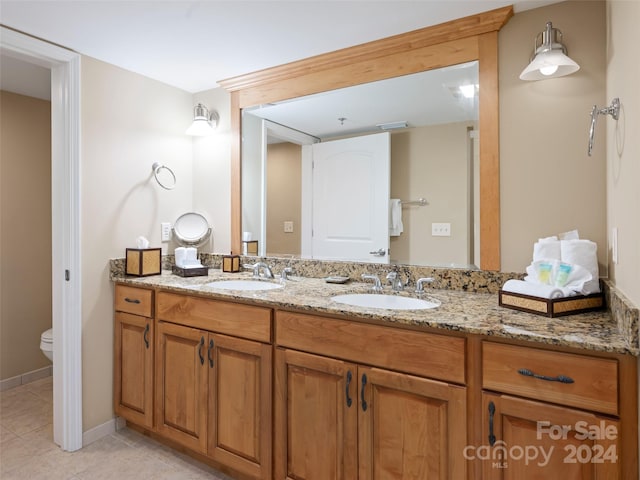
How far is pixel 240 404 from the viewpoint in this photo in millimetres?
1739

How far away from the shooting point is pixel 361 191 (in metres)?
2.16

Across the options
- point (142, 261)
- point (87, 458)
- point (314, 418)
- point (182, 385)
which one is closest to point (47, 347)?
point (87, 458)

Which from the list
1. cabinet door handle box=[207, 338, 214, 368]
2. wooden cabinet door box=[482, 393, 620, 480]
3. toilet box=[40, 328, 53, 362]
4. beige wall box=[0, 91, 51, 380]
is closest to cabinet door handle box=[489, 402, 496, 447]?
wooden cabinet door box=[482, 393, 620, 480]

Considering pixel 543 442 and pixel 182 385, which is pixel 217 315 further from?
pixel 543 442

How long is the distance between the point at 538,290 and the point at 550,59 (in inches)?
34.3

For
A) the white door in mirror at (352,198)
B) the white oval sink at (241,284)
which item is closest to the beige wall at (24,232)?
the white oval sink at (241,284)

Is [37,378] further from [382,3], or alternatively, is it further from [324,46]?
[382,3]

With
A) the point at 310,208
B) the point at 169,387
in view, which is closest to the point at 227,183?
the point at 310,208

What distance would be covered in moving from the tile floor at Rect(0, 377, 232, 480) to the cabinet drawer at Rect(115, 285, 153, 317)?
0.74m

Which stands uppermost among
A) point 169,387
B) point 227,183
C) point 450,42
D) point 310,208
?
point 450,42

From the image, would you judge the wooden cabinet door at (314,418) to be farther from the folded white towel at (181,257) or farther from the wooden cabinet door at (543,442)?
the folded white towel at (181,257)

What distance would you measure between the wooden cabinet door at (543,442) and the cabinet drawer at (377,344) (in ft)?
0.52

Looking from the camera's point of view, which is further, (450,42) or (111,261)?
(111,261)

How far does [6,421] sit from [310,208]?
2.29 metres
